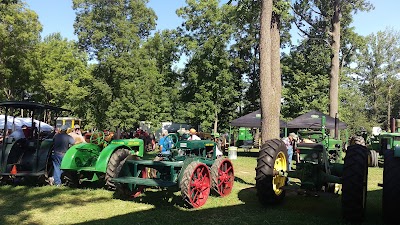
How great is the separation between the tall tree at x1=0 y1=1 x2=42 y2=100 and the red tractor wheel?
15939 mm

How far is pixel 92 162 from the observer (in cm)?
886

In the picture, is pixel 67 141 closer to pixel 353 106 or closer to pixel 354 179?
pixel 354 179

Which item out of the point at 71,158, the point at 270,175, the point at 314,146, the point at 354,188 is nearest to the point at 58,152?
the point at 71,158

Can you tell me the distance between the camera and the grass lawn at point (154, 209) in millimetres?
5949

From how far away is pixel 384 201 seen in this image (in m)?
5.28

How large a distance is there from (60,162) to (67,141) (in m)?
0.54

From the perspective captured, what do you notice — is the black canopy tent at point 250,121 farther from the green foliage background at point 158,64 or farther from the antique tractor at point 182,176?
the antique tractor at point 182,176

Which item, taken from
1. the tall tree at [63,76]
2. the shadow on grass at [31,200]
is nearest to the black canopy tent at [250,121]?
the tall tree at [63,76]

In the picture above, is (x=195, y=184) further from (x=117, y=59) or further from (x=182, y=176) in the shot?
(x=117, y=59)

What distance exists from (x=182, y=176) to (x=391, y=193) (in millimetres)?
3313

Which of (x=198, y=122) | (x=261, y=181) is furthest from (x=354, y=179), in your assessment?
(x=198, y=122)

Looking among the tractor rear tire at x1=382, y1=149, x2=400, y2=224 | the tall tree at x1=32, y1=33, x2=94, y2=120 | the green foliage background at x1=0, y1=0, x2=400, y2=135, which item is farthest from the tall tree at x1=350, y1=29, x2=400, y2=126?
the tractor rear tire at x1=382, y1=149, x2=400, y2=224

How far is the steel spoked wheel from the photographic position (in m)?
6.49

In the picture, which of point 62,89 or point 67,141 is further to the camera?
point 62,89
